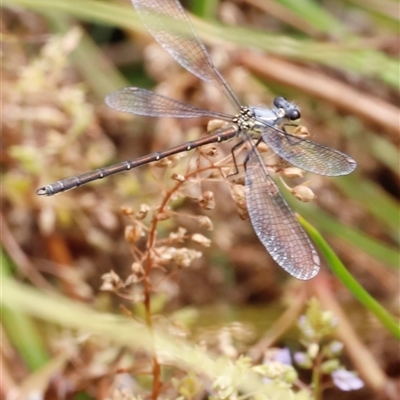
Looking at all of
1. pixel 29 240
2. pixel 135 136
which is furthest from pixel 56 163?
pixel 135 136

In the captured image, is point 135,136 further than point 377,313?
Yes

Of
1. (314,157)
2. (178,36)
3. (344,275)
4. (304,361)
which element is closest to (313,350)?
(304,361)

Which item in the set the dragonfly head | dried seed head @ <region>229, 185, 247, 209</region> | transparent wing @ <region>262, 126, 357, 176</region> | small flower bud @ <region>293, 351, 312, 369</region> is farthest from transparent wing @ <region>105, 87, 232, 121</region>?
small flower bud @ <region>293, 351, 312, 369</region>

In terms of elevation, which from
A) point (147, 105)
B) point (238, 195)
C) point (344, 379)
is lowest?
point (344, 379)

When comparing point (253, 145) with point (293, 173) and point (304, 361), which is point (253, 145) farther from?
point (304, 361)

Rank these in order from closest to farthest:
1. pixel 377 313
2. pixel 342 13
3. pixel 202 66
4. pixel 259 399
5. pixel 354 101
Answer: pixel 259 399, pixel 377 313, pixel 202 66, pixel 354 101, pixel 342 13

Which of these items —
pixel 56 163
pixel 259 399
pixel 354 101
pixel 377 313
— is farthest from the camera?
pixel 354 101

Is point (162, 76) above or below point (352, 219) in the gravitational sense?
above

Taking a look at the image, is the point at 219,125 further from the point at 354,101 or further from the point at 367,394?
the point at 354,101
